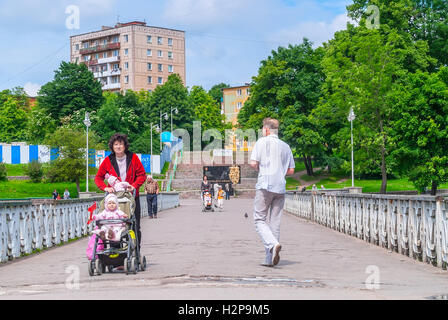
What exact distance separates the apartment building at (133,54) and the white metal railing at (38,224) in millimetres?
107149

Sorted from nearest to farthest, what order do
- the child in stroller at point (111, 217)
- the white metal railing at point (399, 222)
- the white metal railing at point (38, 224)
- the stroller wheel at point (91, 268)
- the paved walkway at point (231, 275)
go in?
the paved walkway at point (231, 275) < the stroller wheel at point (91, 268) < the child in stroller at point (111, 217) < the white metal railing at point (399, 222) < the white metal railing at point (38, 224)

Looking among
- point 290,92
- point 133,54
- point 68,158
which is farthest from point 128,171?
point 133,54

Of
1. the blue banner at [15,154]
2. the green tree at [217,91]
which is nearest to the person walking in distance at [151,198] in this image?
the blue banner at [15,154]

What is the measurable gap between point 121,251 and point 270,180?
2348mm

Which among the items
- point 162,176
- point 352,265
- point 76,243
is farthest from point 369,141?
point 352,265

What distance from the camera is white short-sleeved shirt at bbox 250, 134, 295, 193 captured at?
32.0ft

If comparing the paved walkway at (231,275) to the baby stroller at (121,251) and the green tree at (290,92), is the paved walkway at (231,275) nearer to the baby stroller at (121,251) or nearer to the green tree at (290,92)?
the baby stroller at (121,251)

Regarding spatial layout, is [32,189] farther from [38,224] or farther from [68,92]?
[38,224]

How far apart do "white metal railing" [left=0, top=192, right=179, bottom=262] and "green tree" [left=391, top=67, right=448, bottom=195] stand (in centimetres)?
3238

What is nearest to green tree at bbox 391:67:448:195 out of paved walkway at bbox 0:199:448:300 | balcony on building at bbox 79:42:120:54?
paved walkway at bbox 0:199:448:300

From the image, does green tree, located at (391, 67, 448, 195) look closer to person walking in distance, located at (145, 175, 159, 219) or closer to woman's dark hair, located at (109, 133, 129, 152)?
person walking in distance, located at (145, 175, 159, 219)

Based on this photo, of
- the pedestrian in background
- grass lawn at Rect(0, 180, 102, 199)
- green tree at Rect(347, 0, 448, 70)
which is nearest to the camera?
grass lawn at Rect(0, 180, 102, 199)

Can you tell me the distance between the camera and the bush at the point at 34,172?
65.6m

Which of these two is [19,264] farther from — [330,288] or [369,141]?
[369,141]
